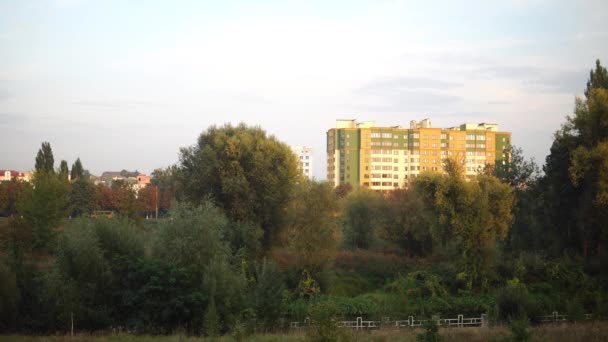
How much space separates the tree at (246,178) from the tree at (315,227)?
287 cm

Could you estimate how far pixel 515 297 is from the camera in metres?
25.8

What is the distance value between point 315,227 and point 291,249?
3320 mm

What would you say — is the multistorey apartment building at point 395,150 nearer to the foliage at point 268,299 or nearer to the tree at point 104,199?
the tree at point 104,199

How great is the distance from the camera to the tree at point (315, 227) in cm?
3459

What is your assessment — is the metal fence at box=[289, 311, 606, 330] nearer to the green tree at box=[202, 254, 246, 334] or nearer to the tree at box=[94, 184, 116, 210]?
the green tree at box=[202, 254, 246, 334]

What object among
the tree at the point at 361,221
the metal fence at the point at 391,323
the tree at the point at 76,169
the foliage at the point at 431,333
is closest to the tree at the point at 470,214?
the metal fence at the point at 391,323

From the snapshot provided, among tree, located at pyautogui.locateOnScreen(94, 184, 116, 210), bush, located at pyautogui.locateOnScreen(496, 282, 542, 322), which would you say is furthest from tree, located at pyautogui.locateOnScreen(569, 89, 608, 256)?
tree, located at pyautogui.locateOnScreen(94, 184, 116, 210)

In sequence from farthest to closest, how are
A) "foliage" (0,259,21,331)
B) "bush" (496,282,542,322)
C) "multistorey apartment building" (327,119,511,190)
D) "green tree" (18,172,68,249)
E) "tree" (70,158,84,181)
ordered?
"multistorey apartment building" (327,119,511,190) → "tree" (70,158,84,181) → "green tree" (18,172,68,249) → "bush" (496,282,542,322) → "foliage" (0,259,21,331)

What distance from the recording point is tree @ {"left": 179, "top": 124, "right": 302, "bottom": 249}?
38159mm

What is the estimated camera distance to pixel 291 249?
37.5 meters

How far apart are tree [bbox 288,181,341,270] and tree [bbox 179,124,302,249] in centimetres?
287

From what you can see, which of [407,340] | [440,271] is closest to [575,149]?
[440,271]

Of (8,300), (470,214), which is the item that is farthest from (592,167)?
(8,300)

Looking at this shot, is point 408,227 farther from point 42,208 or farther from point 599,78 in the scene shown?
point 42,208
